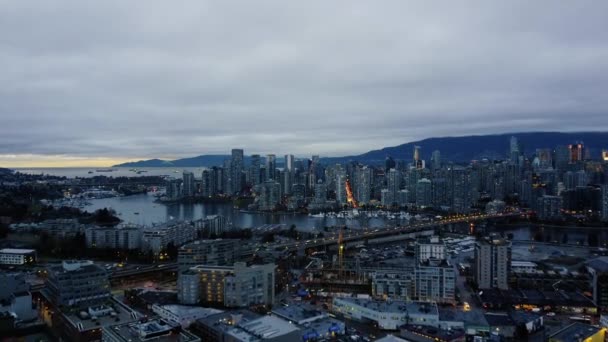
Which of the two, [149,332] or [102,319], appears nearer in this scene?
[149,332]

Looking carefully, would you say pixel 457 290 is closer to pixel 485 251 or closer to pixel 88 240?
pixel 485 251

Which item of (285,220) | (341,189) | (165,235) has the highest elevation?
(341,189)

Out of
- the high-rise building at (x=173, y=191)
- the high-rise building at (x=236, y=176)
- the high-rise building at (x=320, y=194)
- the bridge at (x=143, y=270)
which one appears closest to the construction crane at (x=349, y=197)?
the high-rise building at (x=320, y=194)

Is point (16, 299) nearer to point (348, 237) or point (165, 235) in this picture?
point (165, 235)

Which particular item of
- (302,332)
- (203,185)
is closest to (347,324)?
(302,332)

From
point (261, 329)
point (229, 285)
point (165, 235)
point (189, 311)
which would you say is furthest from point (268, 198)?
point (261, 329)

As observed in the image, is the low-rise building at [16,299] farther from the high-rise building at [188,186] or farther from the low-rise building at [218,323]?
the high-rise building at [188,186]
